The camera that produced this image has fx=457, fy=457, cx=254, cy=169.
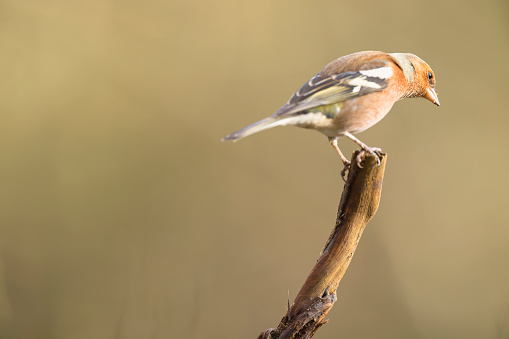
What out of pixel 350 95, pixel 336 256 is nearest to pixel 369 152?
pixel 350 95

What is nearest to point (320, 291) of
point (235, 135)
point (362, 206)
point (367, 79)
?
point (362, 206)

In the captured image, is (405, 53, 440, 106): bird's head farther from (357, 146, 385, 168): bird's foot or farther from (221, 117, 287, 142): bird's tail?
(221, 117, 287, 142): bird's tail

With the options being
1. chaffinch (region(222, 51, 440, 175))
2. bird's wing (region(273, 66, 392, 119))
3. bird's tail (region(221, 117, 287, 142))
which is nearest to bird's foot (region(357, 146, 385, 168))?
chaffinch (region(222, 51, 440, 175))

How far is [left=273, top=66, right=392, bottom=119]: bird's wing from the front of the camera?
1.51 metres

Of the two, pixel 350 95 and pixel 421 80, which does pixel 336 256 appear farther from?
pixel 421 80

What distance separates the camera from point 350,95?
5.20ft

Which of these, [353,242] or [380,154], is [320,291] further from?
[380,154]

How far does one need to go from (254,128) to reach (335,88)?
405 millimetres

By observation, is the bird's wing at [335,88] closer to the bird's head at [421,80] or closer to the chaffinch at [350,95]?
the chaffinch at [350,95]

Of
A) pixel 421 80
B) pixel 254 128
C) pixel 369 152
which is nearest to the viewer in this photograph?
pixel 254 128

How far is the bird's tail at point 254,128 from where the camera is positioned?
1267 mm

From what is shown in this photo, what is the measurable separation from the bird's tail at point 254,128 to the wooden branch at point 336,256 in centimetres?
37

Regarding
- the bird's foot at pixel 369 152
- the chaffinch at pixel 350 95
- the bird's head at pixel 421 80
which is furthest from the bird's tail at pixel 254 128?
the bird's head at pixel 421 80

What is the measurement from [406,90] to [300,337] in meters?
1.01
